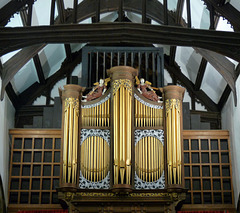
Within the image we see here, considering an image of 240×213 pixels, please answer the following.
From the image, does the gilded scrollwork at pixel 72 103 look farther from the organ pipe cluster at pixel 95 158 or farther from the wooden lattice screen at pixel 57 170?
the wooden lattice screen at pixel 57 170

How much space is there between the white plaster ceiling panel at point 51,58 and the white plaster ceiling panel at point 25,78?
0.42m

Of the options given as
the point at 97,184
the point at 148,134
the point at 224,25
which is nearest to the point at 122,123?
the point at 148,134

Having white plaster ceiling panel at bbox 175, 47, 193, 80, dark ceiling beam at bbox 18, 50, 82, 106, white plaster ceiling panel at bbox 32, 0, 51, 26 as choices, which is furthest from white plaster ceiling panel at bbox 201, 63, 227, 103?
white plaster ceiling panel at bbox 32, 0, 51, 26

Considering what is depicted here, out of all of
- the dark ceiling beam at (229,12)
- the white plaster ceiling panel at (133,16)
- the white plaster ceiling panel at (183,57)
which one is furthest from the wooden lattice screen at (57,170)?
the white plaster ceiling panel at (133,16)

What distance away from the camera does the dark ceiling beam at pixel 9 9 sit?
17.7 meters

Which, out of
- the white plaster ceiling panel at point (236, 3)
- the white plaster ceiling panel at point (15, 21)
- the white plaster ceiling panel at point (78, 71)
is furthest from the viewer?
the white plaster ceiling panel at point (78, 71)

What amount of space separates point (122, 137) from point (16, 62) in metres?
3.75

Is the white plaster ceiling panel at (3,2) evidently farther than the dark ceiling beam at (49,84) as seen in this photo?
No

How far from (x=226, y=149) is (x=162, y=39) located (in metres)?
4.40

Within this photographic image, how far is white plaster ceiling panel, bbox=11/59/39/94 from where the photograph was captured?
20656 millimetres

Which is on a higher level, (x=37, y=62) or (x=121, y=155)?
(x=37, y=62)

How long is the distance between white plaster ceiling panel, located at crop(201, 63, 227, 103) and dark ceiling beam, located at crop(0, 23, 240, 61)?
3239 mm

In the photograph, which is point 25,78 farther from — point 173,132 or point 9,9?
point 173,132

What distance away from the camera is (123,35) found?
17.2 m
